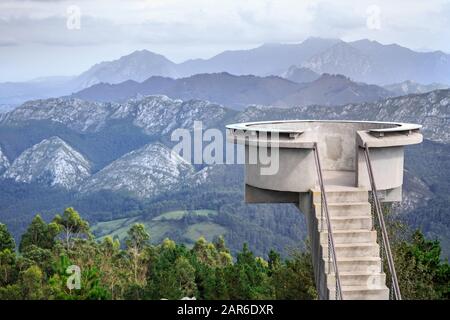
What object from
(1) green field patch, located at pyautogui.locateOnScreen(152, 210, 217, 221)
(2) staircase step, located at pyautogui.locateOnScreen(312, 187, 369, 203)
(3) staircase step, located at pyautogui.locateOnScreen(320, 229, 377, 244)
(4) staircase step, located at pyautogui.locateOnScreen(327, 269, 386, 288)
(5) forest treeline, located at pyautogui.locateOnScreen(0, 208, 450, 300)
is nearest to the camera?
(4) staircase step, located at pyautogui.locateOnScreen(327, 269, 386, 288)

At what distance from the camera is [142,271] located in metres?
57.1

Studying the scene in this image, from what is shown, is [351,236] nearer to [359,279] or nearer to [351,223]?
[351,223]

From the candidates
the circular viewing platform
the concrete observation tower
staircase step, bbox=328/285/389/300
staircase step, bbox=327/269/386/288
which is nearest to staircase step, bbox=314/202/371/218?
the concrete observation tower

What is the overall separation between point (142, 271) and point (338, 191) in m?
48.7

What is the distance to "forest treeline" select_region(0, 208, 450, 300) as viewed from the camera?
799 inches

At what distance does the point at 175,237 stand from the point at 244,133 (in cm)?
13689

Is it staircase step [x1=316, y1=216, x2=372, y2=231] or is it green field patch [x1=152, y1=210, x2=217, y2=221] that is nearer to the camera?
staircase step [x1=316, y1=216, x2=372, y2=231]

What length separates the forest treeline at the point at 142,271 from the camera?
799 inches

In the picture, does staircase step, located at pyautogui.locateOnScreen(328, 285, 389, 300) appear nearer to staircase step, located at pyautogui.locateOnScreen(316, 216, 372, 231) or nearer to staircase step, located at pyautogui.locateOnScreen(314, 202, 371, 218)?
staircase step, located at pyautogui.locateOnScreen(316, 216, 372, 231)

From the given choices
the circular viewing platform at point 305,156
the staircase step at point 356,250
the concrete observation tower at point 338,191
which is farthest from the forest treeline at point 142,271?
the staircase step at point 356,250

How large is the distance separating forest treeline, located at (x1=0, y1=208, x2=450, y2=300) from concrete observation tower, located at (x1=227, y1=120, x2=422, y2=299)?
454 cm

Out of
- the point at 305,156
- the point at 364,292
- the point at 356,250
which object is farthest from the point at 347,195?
the point at 364,292

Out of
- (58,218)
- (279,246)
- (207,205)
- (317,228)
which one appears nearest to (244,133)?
(317,228)

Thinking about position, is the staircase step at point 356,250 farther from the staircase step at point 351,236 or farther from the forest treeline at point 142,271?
the forest treeline at point 142,271
